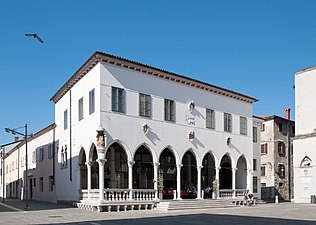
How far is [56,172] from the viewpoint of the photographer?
116ft

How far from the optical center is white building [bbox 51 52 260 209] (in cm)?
2664

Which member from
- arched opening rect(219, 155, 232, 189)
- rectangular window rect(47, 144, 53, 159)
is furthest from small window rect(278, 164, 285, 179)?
rectangular window rect(47, 144, 53, 159)

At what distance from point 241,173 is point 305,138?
7639 mm

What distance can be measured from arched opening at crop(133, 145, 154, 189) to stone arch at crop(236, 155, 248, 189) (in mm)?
8452

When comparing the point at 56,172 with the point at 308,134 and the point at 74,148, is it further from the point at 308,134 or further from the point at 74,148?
the point at 308,134

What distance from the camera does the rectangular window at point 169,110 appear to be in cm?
3005

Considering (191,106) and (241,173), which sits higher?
(191,106)

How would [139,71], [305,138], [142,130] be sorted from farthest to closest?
[305,138], [139,71], [142,130]

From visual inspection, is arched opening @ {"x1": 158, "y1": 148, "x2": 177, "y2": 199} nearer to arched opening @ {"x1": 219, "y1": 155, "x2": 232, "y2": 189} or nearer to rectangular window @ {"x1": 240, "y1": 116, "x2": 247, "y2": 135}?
arched opening @ {"x1": 219, "y1": 155, "x2": 232, "y2": 189}

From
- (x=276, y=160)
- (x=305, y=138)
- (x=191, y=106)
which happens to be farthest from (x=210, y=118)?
(x=276, y=160)

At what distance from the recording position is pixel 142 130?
1109 inches

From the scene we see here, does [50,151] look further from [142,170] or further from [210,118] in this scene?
[210,118]

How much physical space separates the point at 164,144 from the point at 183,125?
2.51 meters

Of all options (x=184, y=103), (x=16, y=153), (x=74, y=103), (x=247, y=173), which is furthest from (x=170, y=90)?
(x=16, y=153)
